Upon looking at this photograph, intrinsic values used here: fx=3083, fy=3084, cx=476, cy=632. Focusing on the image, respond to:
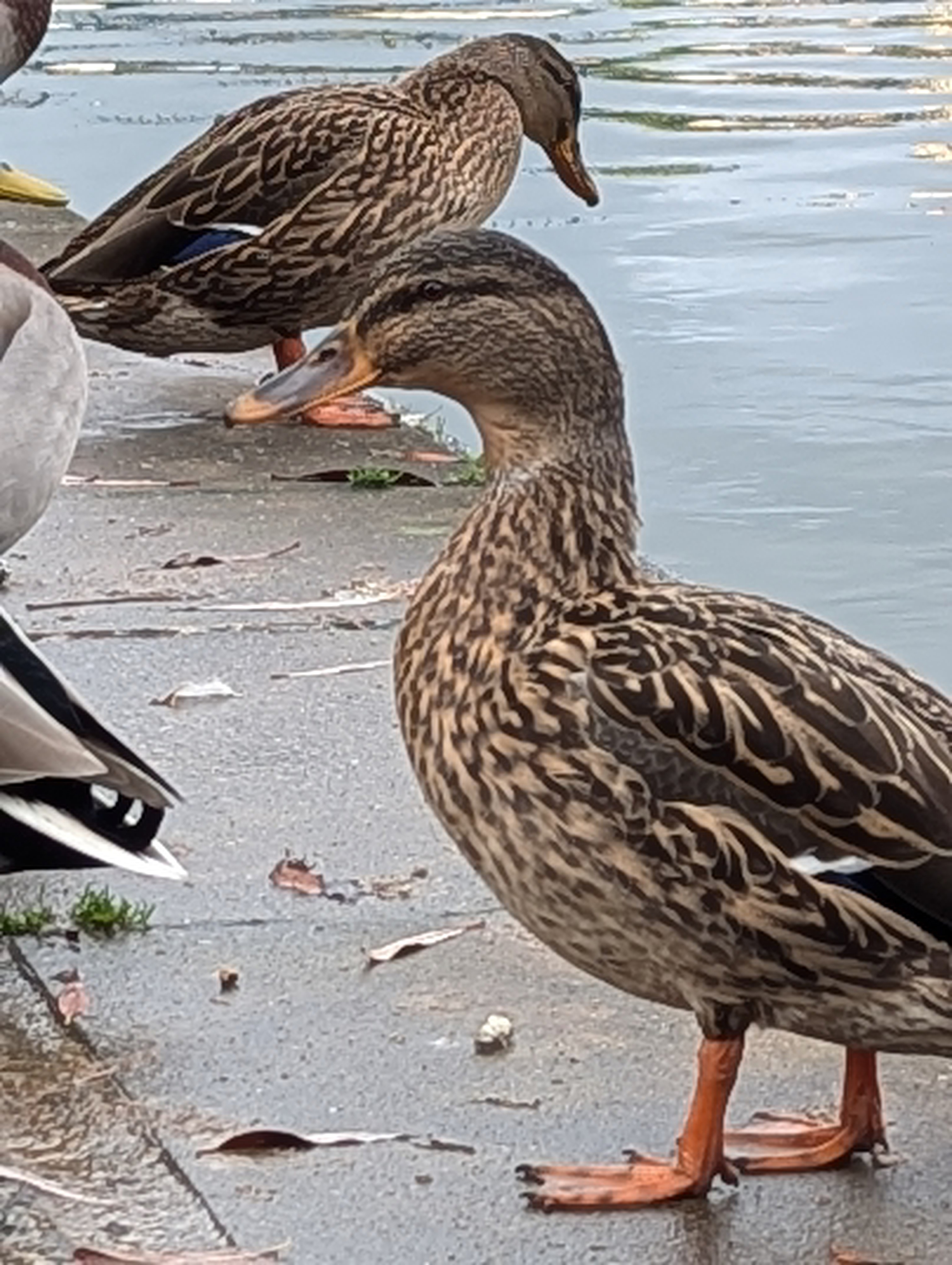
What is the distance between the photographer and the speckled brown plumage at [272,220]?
8.04 meters

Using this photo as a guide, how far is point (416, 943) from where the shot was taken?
175 inches

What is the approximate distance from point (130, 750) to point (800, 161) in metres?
7.50

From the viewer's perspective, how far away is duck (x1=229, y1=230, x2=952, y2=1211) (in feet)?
11.6

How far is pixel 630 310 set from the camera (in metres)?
8.90

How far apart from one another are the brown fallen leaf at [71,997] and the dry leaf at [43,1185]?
475 millimetres

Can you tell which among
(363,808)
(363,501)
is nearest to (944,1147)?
(363,808)

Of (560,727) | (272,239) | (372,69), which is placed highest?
(560,727)

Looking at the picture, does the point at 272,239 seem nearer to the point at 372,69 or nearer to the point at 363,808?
the point at 363,808

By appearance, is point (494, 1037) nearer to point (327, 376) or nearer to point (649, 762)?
point (649, 762)

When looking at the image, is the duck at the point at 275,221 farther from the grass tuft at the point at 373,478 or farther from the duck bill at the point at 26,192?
the grass tuft at the point at 373,478

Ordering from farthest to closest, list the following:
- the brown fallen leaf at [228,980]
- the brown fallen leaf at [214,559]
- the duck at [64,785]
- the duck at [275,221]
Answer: the duck at [275,221] → the brown fallen leaf at [214,559] → the brown fallen leaf at [228,980] → the duck at [64,785]

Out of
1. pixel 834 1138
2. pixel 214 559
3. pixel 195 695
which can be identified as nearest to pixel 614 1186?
pixel 834 1138

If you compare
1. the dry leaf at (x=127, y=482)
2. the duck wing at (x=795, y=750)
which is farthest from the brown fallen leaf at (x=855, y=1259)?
the dry leaf at (x=127, y=482)

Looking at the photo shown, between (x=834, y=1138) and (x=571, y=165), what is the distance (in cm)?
577
